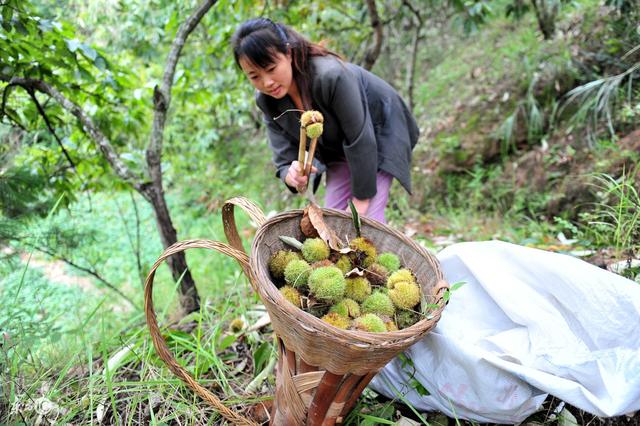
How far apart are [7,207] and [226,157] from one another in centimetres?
468

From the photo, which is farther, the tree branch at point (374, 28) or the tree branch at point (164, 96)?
the tree branch at point (374, 28)

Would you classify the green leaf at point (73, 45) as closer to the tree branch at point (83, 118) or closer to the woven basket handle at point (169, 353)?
the tree branch at point (83, 118)

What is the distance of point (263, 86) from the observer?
158cm

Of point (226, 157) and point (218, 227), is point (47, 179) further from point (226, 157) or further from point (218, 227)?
point (226, 157)

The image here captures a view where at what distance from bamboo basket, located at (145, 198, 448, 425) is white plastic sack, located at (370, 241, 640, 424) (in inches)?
9.9

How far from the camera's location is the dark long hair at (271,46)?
4.85 ft

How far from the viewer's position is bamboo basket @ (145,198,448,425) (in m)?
0.96

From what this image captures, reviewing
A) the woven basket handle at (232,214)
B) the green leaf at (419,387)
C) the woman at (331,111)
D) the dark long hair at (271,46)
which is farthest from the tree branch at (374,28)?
the green leaf at (419,387)

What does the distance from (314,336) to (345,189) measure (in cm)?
125

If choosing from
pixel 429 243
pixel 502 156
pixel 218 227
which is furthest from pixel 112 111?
pixel 502 156

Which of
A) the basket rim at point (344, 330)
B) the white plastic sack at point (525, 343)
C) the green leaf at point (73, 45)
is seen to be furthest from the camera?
the green leaf at point (73, 45)

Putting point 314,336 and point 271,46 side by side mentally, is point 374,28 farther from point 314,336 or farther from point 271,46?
point 314,336

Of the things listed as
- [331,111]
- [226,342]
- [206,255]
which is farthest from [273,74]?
[206,255]

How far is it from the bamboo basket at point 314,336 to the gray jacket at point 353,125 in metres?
0.37
